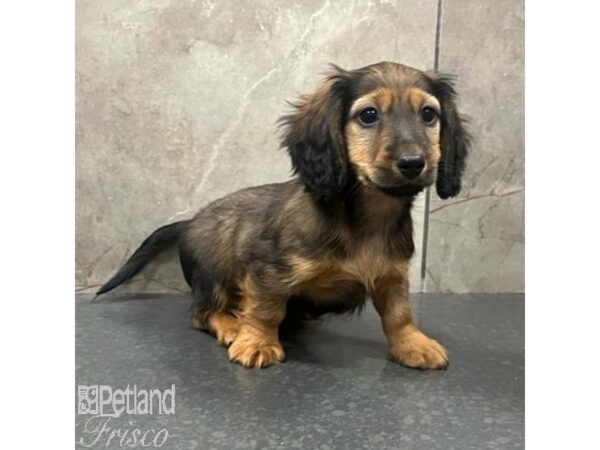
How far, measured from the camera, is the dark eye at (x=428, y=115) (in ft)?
5.79

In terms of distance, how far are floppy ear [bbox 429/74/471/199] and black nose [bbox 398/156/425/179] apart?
0.81 feet

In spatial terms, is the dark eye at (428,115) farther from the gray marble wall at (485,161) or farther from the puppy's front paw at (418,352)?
the gray marble wall at (485,161)

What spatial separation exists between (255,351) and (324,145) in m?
0.68

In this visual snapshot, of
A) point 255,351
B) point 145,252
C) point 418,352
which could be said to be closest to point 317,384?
point 255,351

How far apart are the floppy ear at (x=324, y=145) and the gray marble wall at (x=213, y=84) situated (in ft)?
2.31

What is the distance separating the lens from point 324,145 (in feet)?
5.78

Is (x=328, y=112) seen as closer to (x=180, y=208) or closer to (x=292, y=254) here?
(x=292, y=254)

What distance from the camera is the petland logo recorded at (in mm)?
1424

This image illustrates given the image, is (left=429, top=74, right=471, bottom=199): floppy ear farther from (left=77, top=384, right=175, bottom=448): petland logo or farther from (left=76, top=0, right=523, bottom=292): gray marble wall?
(left=77, top=384, right=175, bottom=448): petland logo

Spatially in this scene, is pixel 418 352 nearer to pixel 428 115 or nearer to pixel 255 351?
pixel 255 351

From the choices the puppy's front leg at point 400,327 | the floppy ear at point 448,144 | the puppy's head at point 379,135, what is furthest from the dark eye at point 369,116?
the puppy's front leg at point 400,327

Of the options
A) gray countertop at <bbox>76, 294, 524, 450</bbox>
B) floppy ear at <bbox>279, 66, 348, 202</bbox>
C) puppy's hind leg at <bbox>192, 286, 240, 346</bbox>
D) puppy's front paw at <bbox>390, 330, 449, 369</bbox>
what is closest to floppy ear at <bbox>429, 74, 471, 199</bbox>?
floppy ear at <bbox>279, 66, 348, 202</bbox>

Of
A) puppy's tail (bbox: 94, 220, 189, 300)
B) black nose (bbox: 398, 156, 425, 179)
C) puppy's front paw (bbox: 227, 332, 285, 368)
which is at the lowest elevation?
puppy's front paw (bbox: 227, 332, 285, 368)

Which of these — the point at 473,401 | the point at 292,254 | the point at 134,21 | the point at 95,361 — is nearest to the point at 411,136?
the point at 292,254
